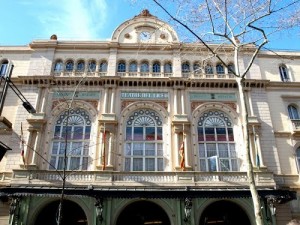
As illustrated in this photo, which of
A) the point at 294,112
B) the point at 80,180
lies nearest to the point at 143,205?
the point at 80,180

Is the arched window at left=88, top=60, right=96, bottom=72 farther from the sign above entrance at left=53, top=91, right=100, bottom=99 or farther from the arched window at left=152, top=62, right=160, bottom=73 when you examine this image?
the arched window at left=152, top=62, right=160, bottom=73

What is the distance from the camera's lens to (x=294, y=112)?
27.1m

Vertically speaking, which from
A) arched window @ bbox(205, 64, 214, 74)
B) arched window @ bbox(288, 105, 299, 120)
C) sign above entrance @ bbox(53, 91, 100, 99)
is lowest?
arched window @ bbox(288, 105, 299, 120)

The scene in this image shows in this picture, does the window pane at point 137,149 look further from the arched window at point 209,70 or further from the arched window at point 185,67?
the arched window at point 209,70

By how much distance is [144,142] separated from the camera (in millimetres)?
24922

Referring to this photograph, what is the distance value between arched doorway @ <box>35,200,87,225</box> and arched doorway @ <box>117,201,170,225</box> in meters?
2.87

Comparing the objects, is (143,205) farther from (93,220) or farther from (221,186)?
(221,186)

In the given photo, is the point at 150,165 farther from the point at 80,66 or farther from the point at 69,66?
the point at 69,66

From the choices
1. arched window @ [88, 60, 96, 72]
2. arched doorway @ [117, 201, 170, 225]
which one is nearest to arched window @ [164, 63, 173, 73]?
arched window @ [88, 60, 96, 72]

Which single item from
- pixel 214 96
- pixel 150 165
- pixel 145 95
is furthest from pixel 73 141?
pixel 214 96

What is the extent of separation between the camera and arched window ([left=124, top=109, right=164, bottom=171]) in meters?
24.1

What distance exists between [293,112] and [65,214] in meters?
20.6

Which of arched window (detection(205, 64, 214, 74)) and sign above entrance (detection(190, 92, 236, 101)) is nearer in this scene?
sign above entrance (detection(190, 92, 236, 101))

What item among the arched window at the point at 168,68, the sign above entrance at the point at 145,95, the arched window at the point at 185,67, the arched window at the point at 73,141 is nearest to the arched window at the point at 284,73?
the arched window at the point at 185,67
